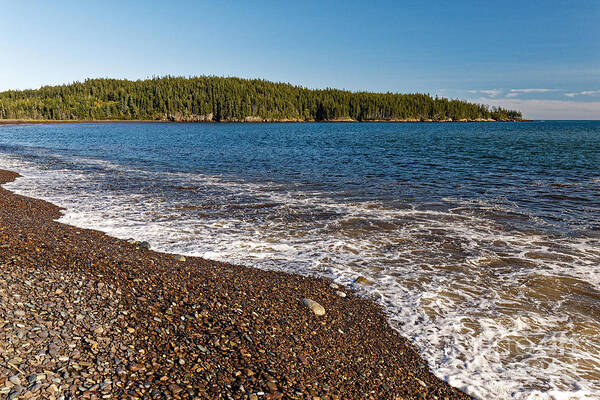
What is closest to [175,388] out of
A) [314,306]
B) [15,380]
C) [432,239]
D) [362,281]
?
[15,380]

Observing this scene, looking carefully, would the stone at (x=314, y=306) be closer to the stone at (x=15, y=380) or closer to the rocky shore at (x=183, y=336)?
the rocky shore at (x=183, y=336)

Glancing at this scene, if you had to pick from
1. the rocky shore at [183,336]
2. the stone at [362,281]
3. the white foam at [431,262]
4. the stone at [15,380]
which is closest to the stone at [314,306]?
the rocky shore at [183,336]

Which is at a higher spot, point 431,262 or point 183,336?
point 183,336

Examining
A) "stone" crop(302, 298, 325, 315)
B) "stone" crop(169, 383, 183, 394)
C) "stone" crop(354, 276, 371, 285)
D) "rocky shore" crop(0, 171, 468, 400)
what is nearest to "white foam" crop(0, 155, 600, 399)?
"stone" crop(354, 276, 371, 285)

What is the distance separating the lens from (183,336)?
19.5 ft

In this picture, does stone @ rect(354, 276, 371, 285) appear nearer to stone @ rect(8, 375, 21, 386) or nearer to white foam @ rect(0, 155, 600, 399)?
white foam @ rect(0, 155, 600, 399)

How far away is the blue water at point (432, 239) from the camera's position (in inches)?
269

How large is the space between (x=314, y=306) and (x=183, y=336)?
291cm

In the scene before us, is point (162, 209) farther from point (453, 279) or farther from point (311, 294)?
point (453, 279)

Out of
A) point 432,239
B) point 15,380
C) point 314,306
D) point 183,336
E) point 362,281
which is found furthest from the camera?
point 432,239

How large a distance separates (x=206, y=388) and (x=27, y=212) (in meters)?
14.3

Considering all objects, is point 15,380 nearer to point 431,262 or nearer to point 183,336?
point 183,336

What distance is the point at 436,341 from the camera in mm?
7016

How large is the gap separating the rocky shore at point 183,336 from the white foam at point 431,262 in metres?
1.02
